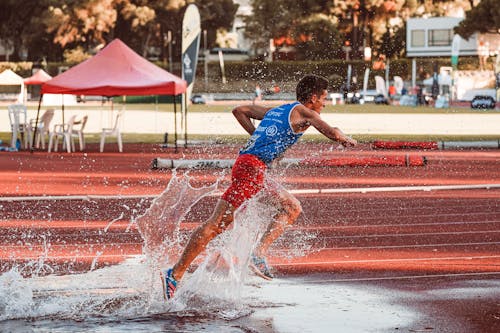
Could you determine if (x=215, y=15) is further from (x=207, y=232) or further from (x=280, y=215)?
(x=207, y=232)

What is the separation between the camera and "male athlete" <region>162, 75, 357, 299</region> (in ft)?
29.2

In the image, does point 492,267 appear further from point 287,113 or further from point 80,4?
point 80,4

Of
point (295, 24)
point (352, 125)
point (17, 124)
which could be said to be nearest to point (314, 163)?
point (17, 124)

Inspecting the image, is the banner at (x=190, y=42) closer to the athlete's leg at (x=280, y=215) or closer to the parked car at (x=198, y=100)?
the athlete's leg at (x=280, y=215)

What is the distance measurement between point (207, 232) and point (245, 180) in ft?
1.56

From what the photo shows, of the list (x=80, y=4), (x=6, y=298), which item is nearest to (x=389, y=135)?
(x=6, y=298)

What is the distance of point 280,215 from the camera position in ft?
31.7

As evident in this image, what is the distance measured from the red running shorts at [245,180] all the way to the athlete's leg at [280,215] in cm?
48

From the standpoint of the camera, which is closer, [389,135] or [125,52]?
[125,52]

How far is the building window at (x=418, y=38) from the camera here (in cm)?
10588

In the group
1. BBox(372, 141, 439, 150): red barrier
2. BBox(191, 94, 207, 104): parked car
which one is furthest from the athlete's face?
BBox(191, 94, 207, 104): parked car

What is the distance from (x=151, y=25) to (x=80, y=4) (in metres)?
6.70

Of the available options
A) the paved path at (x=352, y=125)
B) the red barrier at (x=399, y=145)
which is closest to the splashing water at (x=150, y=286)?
the red barrier at (x=399, y=145)

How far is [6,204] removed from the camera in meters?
16.4
